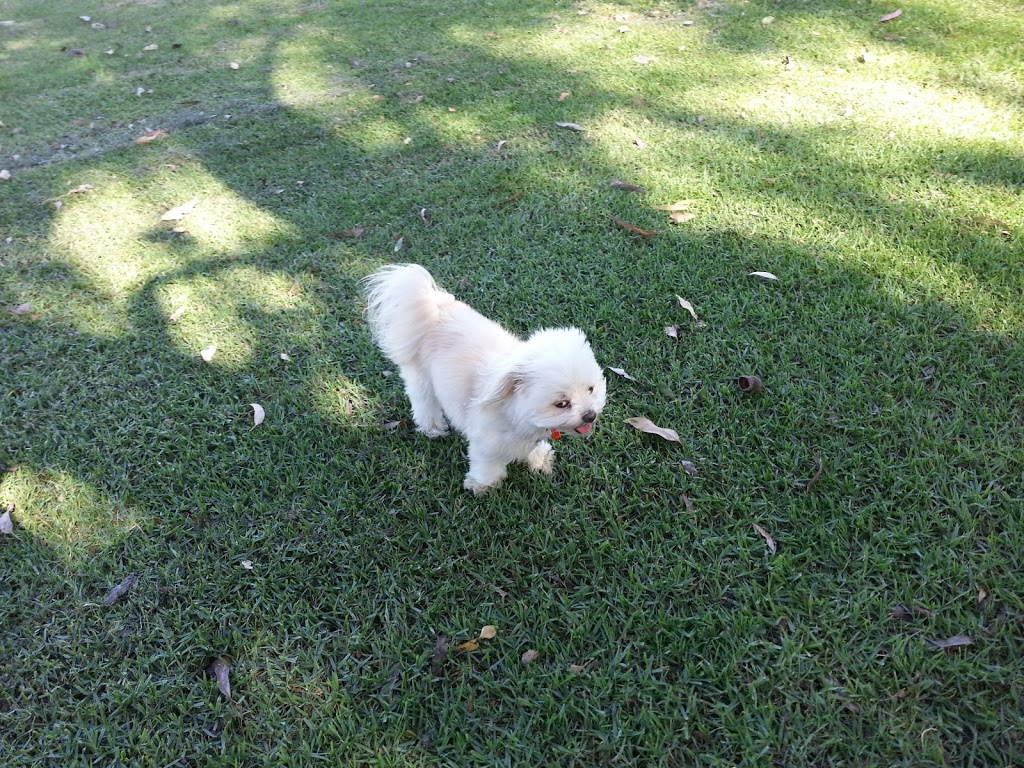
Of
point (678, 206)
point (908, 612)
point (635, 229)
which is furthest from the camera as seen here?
point (678, 206)

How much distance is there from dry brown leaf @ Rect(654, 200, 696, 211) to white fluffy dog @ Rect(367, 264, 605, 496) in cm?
188

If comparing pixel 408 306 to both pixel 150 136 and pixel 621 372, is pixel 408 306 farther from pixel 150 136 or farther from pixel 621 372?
pixel 150 136

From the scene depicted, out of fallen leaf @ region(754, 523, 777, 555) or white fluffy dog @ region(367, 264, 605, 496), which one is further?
fallen leaf @ region(754, 523, 777, 555)

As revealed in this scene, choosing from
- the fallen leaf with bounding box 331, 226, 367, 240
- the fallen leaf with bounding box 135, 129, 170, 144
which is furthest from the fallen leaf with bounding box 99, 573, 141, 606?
the fallen leaf with bounding box 135, 129, 170, 144

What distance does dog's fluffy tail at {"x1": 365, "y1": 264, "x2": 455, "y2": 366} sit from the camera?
2375mm

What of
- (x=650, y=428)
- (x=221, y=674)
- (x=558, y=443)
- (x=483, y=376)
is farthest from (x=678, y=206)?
(x=221, y=674)

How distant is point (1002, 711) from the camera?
5.18 ft

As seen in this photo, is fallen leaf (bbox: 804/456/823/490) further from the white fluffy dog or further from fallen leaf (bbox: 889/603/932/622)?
the white fluffy dog

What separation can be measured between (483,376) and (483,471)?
383 millimetres

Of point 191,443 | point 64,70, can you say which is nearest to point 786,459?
point 191,443

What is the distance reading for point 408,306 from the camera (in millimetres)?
2379

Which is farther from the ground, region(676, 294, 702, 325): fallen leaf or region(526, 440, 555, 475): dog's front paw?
region(676, 294, 702, 325): fallen leaf

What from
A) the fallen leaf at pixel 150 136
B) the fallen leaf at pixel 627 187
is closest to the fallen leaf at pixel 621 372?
the fallen leaf at pixel 627 187

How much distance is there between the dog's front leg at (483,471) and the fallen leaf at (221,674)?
1002 mm
